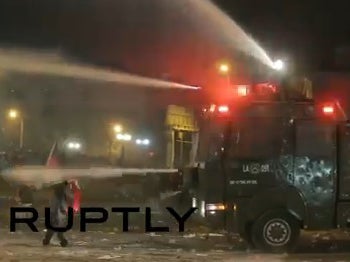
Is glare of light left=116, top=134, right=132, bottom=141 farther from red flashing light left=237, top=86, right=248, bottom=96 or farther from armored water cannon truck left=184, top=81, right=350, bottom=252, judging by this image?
armored water cannon truck left=184, top=81, right=350, bottom=252

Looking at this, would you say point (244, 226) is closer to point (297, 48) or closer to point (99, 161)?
point (297, 48)

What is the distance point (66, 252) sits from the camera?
12.7m

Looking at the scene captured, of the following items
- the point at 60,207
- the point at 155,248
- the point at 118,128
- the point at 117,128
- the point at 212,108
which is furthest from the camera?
the point at 117,128

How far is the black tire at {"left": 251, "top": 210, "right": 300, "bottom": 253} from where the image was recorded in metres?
12.8

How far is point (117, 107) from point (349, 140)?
186ft

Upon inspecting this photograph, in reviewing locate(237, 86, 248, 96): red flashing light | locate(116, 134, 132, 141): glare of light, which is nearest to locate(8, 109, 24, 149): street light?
locate(116, 134, 132, 141): glare of light

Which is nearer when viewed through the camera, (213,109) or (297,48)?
(213,109)

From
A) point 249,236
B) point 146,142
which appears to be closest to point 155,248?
point 249,236

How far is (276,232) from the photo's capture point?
1288cm

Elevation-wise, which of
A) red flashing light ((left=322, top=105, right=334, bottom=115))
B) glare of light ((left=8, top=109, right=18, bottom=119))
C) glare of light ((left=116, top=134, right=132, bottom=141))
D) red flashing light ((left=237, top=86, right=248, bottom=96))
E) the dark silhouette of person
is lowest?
the dark silhouette of person

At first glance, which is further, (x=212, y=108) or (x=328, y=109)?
(x=212, y=108)

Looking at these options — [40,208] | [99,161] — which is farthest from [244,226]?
[99,161]

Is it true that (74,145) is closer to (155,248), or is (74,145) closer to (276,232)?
(155,248)

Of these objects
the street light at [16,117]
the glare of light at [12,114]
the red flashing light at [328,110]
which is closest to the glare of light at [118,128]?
the street light at [16,117]
